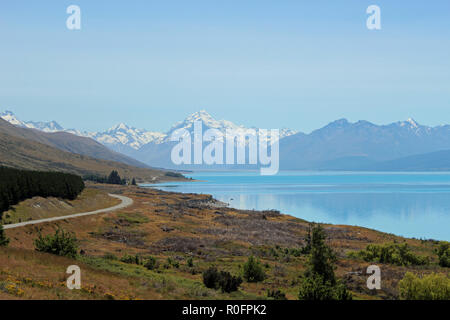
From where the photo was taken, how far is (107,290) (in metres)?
21.1

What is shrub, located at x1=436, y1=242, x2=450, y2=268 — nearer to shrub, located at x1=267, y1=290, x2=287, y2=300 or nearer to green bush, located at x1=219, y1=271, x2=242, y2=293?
shrub, located at x1=267, y1=290, x2=287, y2=300

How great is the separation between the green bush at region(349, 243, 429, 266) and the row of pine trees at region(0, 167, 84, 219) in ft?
153

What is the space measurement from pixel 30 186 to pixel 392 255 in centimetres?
5394

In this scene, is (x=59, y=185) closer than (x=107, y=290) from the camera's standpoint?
No

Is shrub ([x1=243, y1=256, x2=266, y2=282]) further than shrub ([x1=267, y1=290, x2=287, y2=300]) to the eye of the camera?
Yes

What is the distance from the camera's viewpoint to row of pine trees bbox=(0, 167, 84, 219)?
60.5 metres

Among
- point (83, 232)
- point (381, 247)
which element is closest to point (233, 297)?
point (381, 247)

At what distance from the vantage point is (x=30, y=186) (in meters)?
68.6

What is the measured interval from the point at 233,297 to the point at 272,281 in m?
10.7

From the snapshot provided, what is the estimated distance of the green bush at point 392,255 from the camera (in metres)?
47.4

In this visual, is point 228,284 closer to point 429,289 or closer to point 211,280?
point 211,280

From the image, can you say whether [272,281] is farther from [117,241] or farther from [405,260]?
[117,241]

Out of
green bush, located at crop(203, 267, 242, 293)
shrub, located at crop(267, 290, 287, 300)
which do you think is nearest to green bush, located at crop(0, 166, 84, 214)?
green bush, located at crop(203, 267, 242, 293)

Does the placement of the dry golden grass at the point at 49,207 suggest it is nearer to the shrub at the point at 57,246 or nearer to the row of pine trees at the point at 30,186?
the row of pine trees at the point at 30,186
